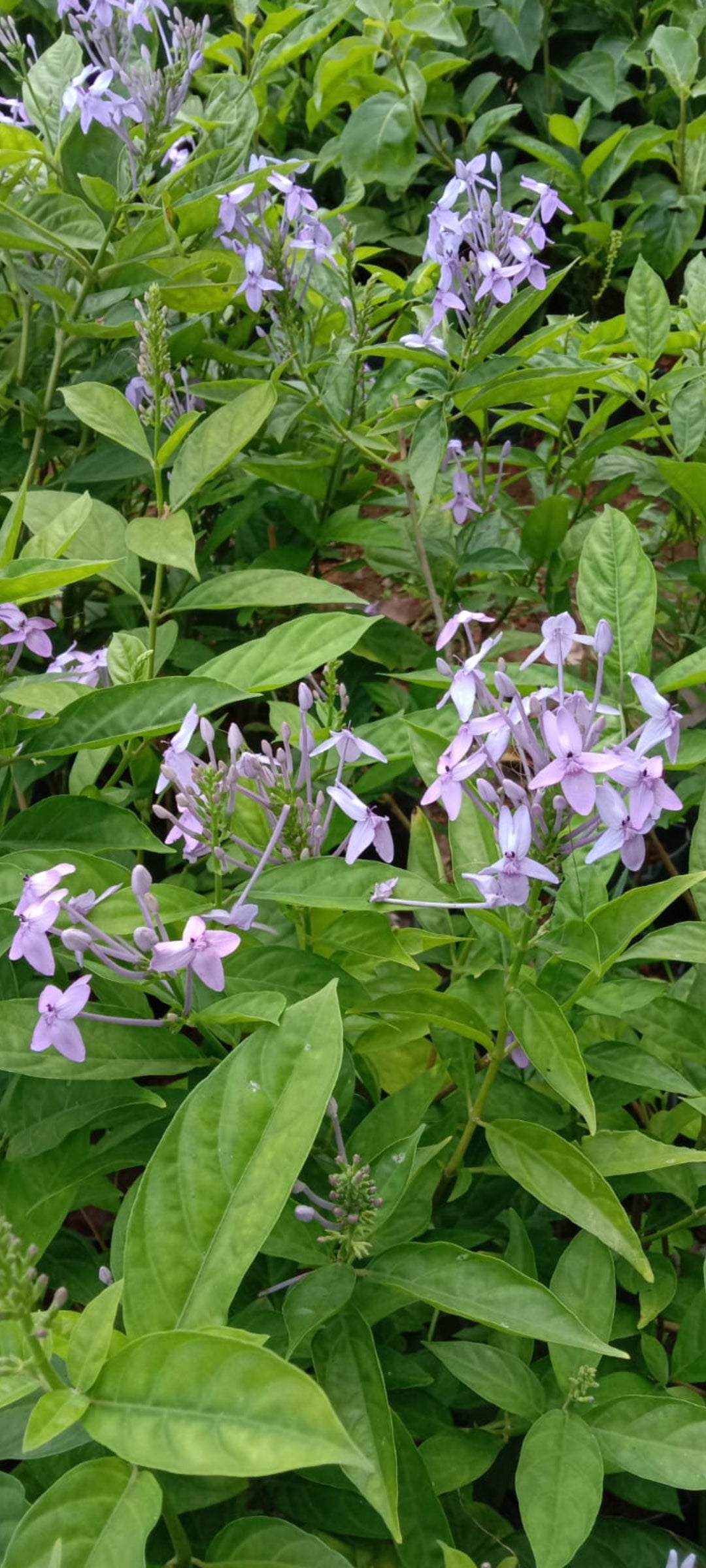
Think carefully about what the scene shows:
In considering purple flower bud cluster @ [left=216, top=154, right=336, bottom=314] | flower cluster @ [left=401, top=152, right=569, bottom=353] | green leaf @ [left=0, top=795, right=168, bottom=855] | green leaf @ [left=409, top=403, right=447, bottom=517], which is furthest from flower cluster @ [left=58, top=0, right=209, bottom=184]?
green leaf @ [left=0, top=795, right=168, bottom=855]

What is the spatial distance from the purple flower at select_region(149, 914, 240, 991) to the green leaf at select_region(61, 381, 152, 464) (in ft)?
2.15

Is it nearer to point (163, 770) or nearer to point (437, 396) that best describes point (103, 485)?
point (437, 396)

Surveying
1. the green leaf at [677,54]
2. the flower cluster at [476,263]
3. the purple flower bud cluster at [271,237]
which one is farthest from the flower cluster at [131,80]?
the green leaf at [677,54]

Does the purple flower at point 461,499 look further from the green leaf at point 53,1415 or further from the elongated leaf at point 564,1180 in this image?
the green leaf at point 53,1415

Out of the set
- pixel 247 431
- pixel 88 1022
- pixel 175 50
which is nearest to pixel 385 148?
pixel 175 50

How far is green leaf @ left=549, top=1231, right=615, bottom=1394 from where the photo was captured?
3.10ft

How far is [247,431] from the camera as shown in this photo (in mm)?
1261

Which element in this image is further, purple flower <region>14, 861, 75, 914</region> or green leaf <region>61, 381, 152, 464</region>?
green leaf <region>61, 381, 152, 464</region>

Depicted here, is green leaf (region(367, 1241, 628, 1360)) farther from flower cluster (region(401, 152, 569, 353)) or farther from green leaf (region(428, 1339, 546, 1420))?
flower cluster (region(401, 152, 569, 353))

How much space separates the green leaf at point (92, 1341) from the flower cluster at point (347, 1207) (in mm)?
212

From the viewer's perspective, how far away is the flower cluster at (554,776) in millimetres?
805

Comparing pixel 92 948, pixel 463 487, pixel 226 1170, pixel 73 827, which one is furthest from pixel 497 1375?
pixel 463 487

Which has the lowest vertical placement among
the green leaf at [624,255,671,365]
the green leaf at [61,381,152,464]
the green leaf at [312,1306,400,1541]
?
the green leaf at [312,1306,400,1541]

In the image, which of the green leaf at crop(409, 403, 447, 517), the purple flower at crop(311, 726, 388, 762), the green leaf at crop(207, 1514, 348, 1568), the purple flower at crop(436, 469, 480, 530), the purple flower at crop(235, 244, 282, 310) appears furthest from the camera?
the purple flower at crop(436, 469, 480, 530)
